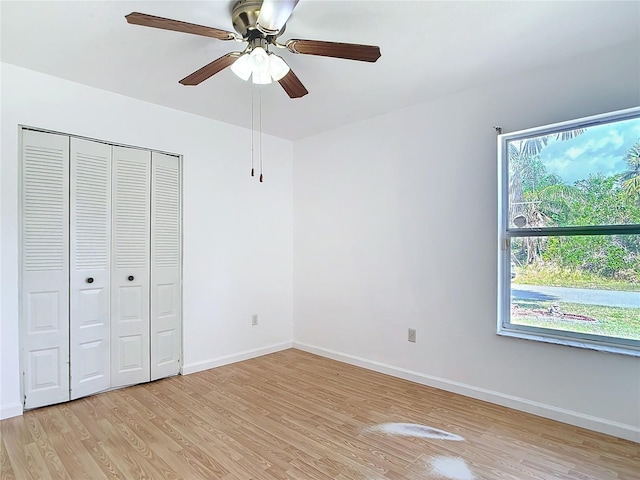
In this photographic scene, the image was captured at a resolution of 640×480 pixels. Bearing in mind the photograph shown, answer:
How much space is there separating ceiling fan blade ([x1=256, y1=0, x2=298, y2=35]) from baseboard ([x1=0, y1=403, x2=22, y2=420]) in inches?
119

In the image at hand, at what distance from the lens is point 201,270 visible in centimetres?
368

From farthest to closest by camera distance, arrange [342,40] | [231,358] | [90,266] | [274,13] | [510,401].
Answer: [231,358]
[90,266]
[510,401]
[342,40]
[274,13]

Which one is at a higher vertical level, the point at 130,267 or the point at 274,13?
the point at 274,13

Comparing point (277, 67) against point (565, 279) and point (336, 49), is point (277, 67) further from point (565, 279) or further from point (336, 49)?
point (565, 279)

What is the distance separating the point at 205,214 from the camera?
3.71 meters

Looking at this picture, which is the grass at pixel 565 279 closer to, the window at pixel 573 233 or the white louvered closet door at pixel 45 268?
the window at pixel 573 233

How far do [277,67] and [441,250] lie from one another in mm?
2010

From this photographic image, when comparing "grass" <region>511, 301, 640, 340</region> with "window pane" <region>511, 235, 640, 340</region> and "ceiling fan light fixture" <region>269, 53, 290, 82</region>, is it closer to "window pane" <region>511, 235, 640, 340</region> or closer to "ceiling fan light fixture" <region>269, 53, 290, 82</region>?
"window pane" <region>511, 235, 640, 340</region>

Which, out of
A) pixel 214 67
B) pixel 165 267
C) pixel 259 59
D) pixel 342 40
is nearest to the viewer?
pixel 259 59

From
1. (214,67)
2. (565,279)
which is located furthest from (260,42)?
(565,279)

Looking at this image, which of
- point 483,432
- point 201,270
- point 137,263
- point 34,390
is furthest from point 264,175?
point 483,432

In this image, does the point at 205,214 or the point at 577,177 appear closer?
the point at 577,177

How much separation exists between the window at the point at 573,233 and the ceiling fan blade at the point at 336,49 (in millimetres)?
1530

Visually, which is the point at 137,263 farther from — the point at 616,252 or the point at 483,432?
the point at 616,252
